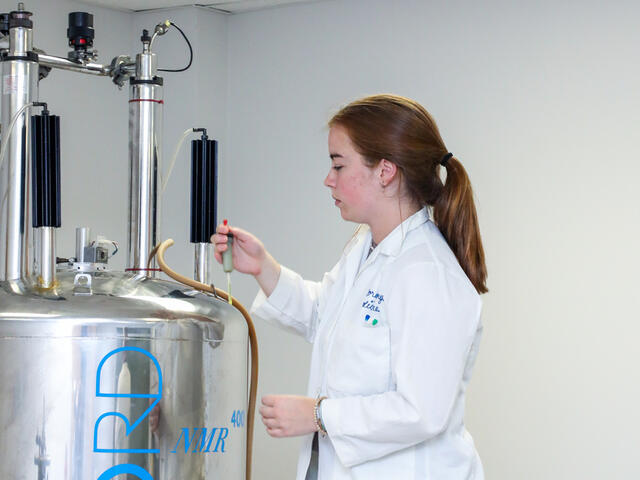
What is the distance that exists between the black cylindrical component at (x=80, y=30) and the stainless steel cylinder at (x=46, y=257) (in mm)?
497

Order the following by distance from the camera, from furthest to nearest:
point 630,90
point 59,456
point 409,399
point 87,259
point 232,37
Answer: point 232,37
point 630,90
point 87,259
point 59,456
point 409,399

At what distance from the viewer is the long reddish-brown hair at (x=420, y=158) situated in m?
1.61

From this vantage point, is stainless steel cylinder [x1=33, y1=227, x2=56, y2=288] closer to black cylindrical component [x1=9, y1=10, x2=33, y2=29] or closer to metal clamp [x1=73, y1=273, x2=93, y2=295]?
metal clamp [x1=73, y1=273, x2=93, y2=295]

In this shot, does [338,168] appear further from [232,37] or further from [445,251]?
[232,37]

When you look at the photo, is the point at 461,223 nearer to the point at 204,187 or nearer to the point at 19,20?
the point at 204,187

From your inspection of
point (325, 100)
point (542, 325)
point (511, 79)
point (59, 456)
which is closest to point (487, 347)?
point (542, 325)

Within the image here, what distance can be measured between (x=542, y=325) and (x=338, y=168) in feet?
5.29

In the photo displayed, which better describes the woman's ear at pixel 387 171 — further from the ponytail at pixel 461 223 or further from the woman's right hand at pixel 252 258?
the woman's right hand at pixel 252 258

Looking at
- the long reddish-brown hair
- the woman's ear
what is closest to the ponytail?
the long reddish-brown hair

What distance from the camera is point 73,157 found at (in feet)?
11.7

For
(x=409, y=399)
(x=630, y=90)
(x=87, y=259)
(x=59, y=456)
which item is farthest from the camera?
(x=630, y=90)

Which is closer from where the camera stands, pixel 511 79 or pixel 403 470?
pixel 403 470

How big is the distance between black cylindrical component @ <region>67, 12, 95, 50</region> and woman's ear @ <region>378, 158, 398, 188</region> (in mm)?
788

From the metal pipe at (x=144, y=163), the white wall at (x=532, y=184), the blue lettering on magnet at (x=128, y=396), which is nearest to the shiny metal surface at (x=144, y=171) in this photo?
the metal pipe at (x=144, y=163)
